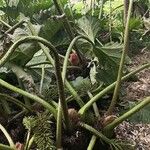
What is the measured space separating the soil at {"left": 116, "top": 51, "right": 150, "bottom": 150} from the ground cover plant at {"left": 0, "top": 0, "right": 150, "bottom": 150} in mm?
41

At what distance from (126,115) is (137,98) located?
1.52ft

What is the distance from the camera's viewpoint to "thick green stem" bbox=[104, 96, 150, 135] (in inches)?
48.8

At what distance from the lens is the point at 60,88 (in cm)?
116

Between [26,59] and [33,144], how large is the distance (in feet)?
1.13

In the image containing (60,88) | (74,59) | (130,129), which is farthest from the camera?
(74,59)

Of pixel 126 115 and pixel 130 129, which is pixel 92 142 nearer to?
pixel 126 115

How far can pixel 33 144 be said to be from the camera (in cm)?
123

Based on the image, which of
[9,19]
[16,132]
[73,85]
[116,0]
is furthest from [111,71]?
[116,0]

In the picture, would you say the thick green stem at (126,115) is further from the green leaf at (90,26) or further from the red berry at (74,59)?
the red berry at (74,59)

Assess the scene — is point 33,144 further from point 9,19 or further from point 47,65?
point 9,19

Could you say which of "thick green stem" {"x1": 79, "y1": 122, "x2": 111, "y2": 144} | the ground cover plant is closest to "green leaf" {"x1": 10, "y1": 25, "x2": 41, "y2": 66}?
the ground cover plant

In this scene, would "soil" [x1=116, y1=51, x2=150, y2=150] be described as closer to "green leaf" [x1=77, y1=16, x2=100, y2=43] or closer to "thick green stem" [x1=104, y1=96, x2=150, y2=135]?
"thick green stem" [x1=104, y1=96, x2=150, y2=135]

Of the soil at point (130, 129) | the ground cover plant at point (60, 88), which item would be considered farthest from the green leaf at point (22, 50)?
the soil at point (130, 129)

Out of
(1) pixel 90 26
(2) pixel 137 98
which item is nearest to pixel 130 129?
(2) pixel 137 98
